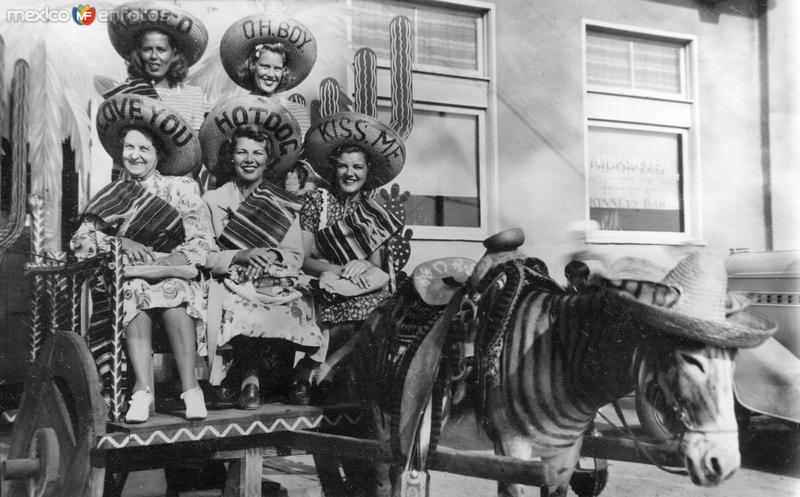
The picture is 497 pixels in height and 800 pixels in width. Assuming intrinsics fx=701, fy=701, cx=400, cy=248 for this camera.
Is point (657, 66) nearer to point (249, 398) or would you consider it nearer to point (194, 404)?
point (249, 398)

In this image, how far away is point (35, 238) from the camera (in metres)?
2.75

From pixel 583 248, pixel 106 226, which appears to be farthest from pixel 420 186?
pixel 106 226

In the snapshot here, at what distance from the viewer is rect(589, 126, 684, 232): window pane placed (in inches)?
124

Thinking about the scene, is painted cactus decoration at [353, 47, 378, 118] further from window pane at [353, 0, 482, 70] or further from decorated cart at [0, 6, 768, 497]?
decorated cart at [0, 6, 768, 497]

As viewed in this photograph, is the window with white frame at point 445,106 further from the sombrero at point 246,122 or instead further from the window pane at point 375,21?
the sombrero at point 246,122

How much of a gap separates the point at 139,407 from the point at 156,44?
1.56m

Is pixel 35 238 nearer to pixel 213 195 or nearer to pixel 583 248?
pixel 213 195

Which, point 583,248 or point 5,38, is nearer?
point 583,248

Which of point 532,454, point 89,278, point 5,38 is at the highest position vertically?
point 5,38

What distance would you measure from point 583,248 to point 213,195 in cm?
152

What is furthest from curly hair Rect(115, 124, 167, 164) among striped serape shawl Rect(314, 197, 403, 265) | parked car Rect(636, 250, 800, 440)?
parked car Rect(636, 250, 800, 440)

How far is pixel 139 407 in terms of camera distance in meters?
2.32

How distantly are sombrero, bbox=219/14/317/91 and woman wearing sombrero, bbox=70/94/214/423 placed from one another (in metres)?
0.53

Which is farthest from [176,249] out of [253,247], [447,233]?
[447,233]
